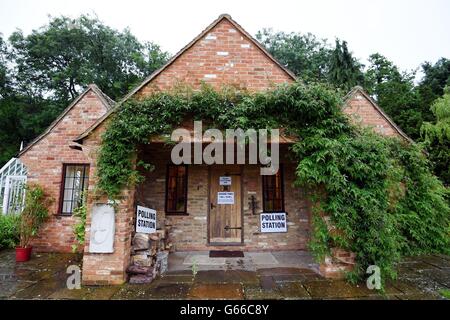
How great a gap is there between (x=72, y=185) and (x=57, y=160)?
87 centimetres

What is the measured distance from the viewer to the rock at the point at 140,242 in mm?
4527

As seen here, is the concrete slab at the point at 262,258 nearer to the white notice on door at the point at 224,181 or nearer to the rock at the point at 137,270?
the white notice on door at the point at 224,181

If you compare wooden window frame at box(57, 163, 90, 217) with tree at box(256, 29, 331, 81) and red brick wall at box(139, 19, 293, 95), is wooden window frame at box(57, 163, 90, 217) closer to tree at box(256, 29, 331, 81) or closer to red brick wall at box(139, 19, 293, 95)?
red brick wall at box(139, 19, 293, 95)

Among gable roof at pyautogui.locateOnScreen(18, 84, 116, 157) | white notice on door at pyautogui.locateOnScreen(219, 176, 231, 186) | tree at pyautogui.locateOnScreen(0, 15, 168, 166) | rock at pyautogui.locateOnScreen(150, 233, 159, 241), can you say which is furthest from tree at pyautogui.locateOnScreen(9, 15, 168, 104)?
rock at pyautogui.locateOnScreen(150, 233, 159, 241)

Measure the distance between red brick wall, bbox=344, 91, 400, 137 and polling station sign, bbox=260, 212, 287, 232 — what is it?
153 inches

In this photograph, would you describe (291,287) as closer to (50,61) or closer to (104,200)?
(104,200)

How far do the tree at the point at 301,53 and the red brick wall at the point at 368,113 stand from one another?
14072 mm

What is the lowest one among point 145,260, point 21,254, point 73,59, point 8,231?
point 21,254

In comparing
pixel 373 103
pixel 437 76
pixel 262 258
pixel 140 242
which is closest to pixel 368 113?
pixel 373 103

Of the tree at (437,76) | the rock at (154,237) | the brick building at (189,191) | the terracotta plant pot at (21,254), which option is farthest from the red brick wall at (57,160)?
the tree at (437,76)

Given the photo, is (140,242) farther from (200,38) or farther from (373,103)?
(373,103)

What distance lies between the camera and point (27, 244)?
600 cm

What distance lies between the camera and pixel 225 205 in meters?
6.65

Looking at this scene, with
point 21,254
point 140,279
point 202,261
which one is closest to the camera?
point 140,279
